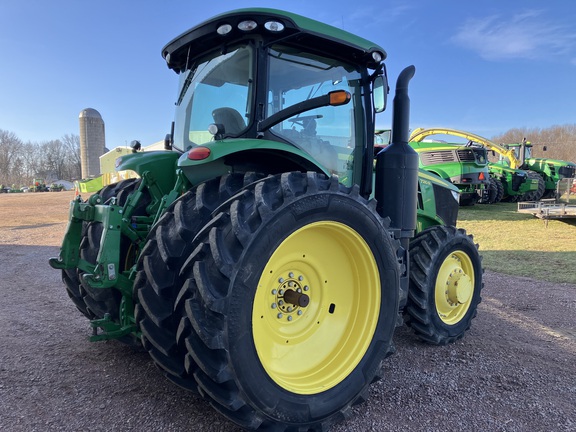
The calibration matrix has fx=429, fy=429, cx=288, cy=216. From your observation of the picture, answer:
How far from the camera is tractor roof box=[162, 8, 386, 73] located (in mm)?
2465

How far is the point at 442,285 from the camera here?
11.4 feet

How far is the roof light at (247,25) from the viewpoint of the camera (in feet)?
8.02

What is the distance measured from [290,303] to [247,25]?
1.58m

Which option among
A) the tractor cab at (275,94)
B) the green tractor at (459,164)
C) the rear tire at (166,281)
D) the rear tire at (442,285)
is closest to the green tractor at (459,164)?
the green tractor at (459,164)

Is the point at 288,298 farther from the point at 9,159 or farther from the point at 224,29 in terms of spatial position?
the point at 9,159

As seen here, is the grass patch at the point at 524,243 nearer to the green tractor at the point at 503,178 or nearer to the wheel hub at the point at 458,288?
the green tractor at the point at 503,178

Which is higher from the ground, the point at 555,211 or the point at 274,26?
the point at 274,26

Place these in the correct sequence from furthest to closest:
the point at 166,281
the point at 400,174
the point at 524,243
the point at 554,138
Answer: the point at 554,138 → the point at 524,243 → the point at 400,174 → the point at 166,281

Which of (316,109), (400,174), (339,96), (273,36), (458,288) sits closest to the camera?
(339,96)

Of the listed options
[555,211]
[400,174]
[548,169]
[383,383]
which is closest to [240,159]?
[400,174]

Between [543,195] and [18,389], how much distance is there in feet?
67.2

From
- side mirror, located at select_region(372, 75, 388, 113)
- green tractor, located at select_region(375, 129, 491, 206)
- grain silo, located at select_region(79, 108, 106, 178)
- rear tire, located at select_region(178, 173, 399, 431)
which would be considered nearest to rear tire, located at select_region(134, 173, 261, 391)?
rear tire, located at select_region(178, 173, 399, 431)

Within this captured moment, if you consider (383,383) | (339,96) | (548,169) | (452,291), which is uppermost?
(548,169)

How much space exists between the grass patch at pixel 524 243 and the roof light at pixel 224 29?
5.45 metres
